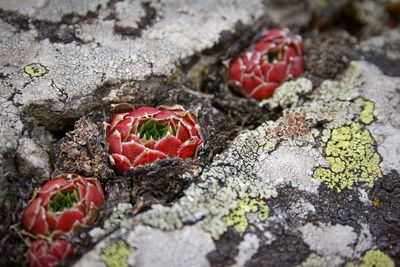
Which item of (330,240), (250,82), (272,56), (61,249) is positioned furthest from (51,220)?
(272,56)

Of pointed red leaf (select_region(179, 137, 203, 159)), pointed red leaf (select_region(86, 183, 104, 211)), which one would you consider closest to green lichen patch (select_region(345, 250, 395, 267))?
pointed red leaf (select_region(179, 137, 203, 159))

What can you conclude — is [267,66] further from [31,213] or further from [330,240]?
[31,213]

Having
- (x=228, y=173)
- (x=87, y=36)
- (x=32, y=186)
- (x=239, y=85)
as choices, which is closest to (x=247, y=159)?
(x=228, y=173)

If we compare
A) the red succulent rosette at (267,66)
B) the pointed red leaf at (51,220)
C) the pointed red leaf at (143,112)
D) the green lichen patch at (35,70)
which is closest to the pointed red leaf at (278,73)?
the red succulent rosette at (267,66)

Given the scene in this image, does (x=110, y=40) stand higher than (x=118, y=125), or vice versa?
(x=110, y=40)

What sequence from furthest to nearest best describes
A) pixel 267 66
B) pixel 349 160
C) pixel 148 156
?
pixel 267 66
pixel 349 160
pixel 148 156

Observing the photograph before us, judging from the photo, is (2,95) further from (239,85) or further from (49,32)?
(239,85)

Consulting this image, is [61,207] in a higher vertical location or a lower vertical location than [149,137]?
lower
